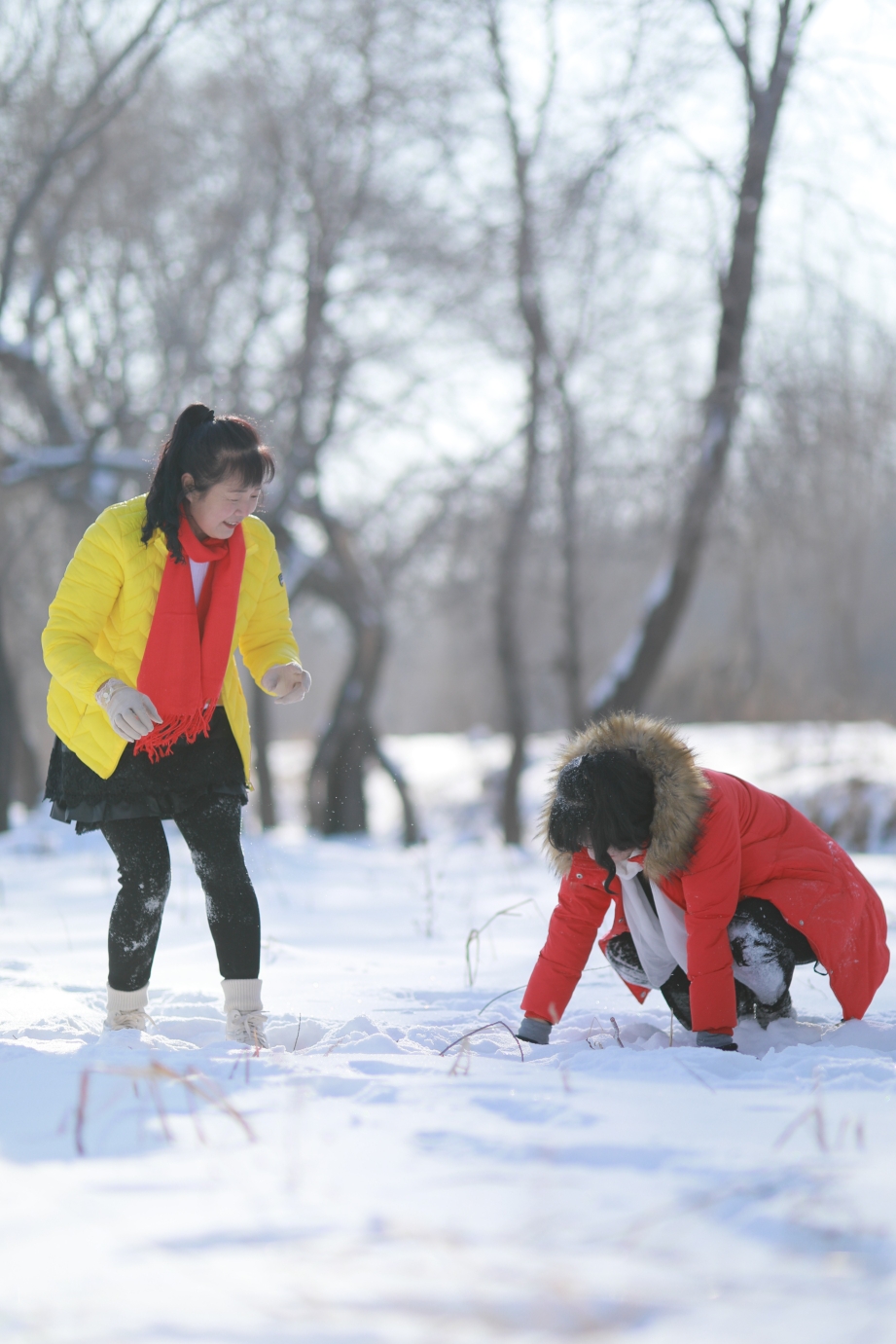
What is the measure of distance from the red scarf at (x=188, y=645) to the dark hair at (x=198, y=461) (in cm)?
5

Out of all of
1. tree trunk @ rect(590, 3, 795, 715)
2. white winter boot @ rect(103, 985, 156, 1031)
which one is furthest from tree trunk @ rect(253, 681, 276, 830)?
white winter boot @ rect(103, 985, 156, 1031)

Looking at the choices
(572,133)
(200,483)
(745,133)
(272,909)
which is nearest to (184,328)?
(572,133)

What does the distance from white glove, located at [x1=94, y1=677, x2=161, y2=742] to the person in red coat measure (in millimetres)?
831

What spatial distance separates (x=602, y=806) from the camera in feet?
7.80

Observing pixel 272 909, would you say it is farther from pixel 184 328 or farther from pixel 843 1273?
pixel 184 328

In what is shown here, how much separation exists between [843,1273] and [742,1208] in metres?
0.18

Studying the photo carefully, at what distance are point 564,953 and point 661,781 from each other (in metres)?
0.47

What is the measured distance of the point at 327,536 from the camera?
12148 millimetres

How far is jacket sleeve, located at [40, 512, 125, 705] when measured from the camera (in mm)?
2475

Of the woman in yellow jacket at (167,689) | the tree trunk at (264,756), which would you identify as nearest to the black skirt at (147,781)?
the woman in yellow jacket at (167,689)

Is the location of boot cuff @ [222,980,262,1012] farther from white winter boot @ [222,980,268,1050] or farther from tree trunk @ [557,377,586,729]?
tree trunk @ [557,377,586,729]

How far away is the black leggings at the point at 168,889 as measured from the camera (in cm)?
262

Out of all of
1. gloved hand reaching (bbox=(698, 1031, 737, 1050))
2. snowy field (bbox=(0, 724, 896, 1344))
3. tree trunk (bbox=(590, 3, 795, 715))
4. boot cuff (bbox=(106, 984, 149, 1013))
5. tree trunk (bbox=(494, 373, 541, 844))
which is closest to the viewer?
snowy field (bbox=(0, 724, 896, 1344))

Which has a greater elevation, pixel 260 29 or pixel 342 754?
pixel 260 29
